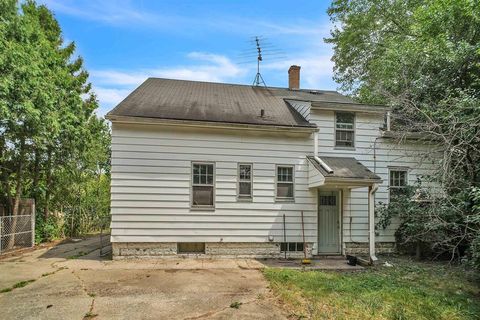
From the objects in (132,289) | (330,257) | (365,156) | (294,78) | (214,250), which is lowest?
(330,257)

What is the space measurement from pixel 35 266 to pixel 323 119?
955 cm

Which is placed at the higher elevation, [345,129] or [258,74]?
[258,74]

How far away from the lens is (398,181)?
11.5 meters

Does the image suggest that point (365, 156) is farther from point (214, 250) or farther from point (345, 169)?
point (214, 250)

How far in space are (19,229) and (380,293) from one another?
1215cm

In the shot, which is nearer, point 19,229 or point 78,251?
point 78,251

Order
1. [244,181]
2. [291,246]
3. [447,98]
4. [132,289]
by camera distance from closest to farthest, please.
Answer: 1. [132,289]
2. [447,98]
3. [244,181]
4. [291,246]

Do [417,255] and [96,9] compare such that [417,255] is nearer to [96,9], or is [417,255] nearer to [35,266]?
[35,266]

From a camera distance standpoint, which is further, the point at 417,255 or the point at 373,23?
the point at 373,23

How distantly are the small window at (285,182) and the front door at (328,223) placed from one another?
3.45 ft

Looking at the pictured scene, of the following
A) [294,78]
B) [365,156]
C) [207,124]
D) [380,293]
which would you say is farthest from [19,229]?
[294,78]

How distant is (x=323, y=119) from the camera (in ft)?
36.0

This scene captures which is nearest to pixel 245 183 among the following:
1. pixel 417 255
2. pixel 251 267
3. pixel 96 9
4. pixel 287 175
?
pixel 287 175

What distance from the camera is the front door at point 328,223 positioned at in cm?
1070
